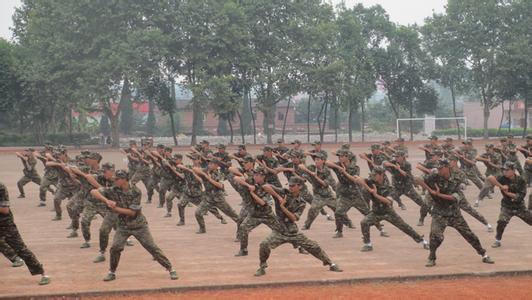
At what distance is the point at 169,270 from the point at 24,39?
1972 inches

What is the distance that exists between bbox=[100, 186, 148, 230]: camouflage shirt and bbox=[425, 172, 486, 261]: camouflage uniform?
5.35 m

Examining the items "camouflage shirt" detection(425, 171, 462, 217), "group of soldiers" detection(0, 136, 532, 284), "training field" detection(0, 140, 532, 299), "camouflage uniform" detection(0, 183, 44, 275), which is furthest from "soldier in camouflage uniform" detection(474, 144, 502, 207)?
"camouflage uniform" detection(0, 183, 44, 275)

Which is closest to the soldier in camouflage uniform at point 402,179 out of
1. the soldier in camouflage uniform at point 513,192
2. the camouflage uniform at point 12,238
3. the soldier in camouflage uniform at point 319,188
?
the soldier in camouflage uniform at point 319,188

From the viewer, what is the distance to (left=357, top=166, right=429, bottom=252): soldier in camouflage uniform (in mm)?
12297

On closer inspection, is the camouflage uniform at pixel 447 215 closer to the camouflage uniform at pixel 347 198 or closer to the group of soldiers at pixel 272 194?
the group of soldiers at pixel 272 194

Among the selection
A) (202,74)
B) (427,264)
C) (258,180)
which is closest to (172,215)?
(258,180)

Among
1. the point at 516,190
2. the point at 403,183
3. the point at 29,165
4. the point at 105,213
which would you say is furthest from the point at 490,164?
the point at 29,165

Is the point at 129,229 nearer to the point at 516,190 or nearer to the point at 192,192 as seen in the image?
the point at 192,192

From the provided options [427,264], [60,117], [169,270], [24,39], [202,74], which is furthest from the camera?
[60,117]

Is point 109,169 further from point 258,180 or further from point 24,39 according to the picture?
point 24,39

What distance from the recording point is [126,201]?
10.4m

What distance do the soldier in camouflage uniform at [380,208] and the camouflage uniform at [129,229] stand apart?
439 centimetres

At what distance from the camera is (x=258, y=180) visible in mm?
11461

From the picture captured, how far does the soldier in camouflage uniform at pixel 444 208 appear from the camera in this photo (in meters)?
11.1
